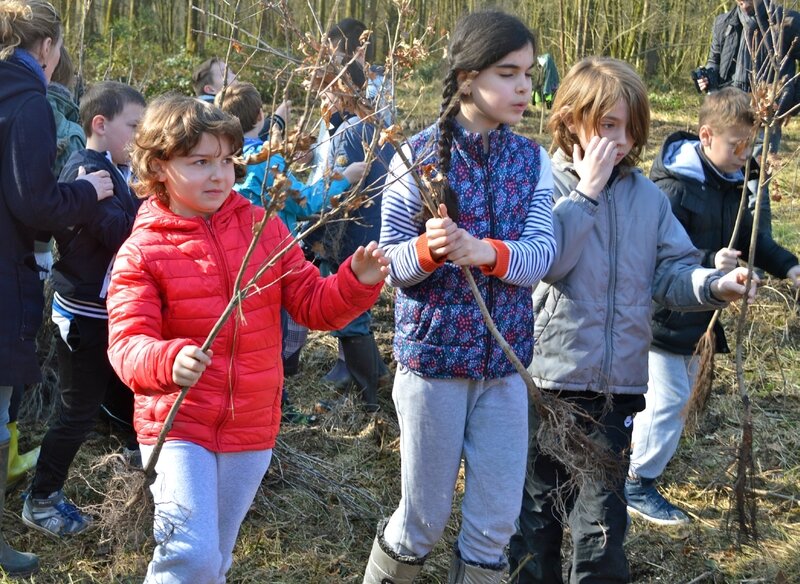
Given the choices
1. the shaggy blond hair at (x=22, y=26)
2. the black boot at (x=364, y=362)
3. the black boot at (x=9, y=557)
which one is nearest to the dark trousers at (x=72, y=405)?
the black boot at (x=9, y=557)

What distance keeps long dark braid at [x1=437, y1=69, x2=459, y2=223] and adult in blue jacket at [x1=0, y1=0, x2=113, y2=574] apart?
1.27m

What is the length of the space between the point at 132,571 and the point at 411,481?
112 cm

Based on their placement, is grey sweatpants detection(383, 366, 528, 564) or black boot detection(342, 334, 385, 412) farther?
black boot detection(342, 334, 385, 412)

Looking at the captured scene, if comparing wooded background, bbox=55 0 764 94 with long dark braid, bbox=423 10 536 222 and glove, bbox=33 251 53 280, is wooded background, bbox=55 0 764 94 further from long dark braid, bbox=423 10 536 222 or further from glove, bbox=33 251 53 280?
long dark braid, bbox=423 10 536 222

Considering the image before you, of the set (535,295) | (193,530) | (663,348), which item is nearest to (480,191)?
(535,295)

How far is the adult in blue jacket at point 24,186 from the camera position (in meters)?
3.01

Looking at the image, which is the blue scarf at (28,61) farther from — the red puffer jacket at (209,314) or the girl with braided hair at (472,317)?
the girl with braided hair at (472,317)

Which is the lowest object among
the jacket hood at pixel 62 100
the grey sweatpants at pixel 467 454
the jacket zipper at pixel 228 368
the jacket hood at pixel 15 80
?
the grey sweatpants at pixel 467 454

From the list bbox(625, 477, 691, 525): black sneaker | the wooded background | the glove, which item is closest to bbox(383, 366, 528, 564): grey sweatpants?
bbox(625, 477, 691, 525): black sneaker

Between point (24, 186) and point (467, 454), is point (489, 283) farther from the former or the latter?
point (24, 186)

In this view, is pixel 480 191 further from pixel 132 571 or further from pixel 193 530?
pixel 132 571

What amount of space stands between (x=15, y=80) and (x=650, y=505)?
9.46 feet

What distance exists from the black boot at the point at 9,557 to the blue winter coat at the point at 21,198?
0.35 metres

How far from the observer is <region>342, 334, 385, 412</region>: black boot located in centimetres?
499
